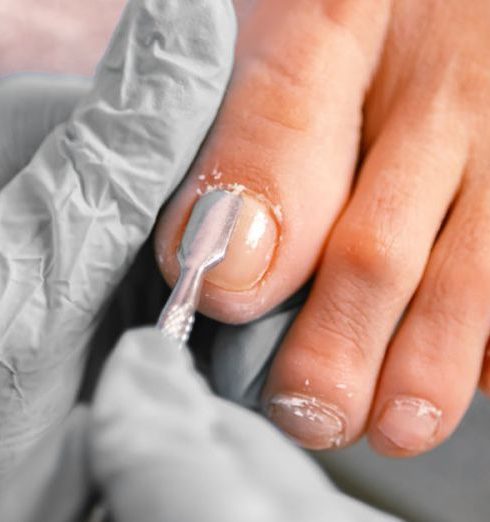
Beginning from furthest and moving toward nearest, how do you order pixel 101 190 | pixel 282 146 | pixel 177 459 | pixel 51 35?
pixel 51 35 → pixel 282 146 → pixel 101 190 → pixel 177 459

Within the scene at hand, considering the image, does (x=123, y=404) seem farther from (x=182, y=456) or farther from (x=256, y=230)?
(x=256, y=230)

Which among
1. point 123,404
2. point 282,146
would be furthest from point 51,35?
point 123,404

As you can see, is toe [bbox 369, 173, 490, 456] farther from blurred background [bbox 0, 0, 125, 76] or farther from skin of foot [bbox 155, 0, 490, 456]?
blurred background [bbox 0, 0, 125, 76]

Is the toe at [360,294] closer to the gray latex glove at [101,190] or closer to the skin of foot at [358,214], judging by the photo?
the skin of foot at [358,214]

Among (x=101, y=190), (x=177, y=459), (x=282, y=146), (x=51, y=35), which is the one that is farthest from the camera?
(x=51, y=35)

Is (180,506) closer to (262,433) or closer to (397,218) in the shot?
A: (262,433)

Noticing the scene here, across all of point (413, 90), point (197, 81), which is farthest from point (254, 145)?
point (413, 90)

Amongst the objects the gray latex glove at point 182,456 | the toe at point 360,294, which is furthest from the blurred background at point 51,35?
the gray latex glove at point 182,456

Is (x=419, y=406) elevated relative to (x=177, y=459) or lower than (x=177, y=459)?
lower
